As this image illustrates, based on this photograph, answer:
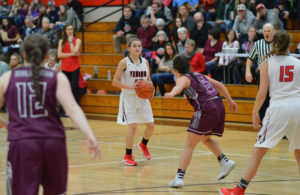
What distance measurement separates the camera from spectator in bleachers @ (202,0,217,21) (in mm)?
14711

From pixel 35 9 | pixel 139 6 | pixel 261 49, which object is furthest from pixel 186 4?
pixel 35 9

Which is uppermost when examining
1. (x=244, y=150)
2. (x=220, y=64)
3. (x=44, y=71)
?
(x=44, y=71)

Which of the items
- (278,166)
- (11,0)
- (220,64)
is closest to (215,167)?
(278,166)

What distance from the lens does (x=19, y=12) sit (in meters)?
19.2

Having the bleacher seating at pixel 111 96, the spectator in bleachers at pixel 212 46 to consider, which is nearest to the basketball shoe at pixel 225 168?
the bleacher seating at pixel 111 96

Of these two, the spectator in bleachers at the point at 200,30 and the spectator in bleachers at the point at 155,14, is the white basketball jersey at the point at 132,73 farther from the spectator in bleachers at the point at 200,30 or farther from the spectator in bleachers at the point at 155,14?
the spectator in bleachers at the point at 155,14

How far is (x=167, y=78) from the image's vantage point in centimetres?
1326

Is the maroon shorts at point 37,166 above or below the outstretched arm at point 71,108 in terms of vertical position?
below

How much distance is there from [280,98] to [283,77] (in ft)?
0.62

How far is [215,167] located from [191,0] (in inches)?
332

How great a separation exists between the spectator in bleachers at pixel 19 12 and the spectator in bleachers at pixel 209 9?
6.56 m

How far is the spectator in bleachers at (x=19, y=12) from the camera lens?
1875 centimetres

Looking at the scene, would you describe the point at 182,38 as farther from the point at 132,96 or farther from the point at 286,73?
the point at 286,73

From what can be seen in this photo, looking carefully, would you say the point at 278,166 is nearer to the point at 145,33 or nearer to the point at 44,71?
the point at 44,71
